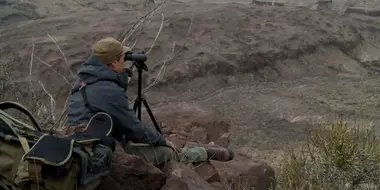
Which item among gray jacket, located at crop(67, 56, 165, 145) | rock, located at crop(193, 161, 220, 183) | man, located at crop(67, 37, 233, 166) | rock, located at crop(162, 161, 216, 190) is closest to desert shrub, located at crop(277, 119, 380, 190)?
rock, located at crop(193, 161, 220, 183)

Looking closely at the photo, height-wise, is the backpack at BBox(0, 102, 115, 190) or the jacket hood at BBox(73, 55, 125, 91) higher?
the jacket hood at BBox(73, 55, 125, 91)

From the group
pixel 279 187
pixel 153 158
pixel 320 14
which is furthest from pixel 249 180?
pixel 320 14

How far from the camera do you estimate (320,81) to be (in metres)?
11.2

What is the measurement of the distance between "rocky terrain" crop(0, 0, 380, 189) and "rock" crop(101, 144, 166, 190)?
12.2 ft

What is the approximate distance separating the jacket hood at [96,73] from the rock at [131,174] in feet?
1.57

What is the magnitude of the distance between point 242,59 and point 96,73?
26.1ft

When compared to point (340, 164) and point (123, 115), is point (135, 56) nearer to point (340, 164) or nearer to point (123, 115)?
point (123, 115)

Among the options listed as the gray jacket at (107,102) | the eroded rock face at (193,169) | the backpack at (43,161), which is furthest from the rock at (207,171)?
the backpack at (43,161)

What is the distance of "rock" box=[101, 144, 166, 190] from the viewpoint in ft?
11.1

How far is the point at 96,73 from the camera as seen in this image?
145 inches

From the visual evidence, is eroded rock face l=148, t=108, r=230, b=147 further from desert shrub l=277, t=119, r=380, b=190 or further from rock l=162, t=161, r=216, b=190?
rock l=162, t=161, r=216, b=190

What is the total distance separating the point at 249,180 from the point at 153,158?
1264 mm

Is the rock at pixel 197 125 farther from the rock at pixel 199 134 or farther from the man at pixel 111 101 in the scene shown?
the man at pixel 111 101

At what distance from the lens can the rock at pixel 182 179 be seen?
147 inches
